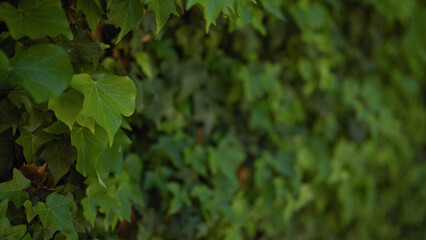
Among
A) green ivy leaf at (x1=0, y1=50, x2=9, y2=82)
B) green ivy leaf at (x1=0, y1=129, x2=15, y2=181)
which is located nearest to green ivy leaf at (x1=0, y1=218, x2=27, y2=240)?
green ivy leaf at (x1=0, y1=129, x2=15, y2=181)

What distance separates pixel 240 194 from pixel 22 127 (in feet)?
3.79

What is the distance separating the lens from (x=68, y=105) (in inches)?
34.1

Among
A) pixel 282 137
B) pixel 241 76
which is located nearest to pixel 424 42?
pixel 282 137

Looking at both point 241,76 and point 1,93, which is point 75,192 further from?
point 241,76

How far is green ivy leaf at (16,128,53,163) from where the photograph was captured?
3.16 ft

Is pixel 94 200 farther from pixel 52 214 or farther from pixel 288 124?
pixel 288 124

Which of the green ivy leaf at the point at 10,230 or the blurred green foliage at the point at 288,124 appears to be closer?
the green ivy leaf at the point at 10,230

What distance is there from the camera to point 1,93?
0.85 m

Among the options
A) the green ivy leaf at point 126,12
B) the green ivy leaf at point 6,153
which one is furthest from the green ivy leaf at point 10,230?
the green ivy leaf at point 126,12

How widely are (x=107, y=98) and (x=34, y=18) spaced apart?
0.22 meters

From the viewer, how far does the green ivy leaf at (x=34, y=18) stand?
0.75 m

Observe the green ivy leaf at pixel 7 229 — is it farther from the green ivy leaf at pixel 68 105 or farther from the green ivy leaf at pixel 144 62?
the green ivy leaf at pixel 144 62

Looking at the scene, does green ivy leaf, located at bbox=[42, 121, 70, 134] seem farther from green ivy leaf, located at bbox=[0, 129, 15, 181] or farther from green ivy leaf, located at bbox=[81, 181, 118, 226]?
green ivy leaf, located at bbox=[81, 181, 118, 226]

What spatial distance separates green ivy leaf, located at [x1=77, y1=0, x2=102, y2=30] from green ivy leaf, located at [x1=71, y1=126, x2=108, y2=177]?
0.26m
